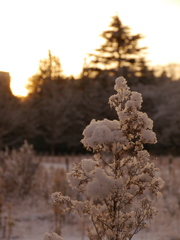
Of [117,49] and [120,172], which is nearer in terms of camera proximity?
[120,172]

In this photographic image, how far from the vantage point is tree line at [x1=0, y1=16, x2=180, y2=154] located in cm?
2691

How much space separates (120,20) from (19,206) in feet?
81.7

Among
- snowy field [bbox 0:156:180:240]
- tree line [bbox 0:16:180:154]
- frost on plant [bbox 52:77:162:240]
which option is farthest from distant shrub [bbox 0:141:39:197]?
tree line [bbox 0:16:180:154]

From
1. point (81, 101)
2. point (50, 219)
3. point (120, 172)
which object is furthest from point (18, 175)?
point (81, 101)

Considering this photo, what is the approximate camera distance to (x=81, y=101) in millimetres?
28703

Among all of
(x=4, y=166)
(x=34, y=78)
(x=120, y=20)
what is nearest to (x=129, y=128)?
(x=4, y=166)

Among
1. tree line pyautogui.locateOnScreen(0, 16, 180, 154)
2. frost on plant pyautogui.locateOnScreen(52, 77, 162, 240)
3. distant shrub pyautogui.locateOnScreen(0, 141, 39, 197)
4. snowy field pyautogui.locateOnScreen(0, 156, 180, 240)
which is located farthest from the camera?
tree line pyautogui.locateOnScreen(0, 16, 180, 154)

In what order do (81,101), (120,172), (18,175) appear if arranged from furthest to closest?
(81,101) < (18,175) < (120,172)

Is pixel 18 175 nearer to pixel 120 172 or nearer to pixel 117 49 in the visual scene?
pixel 120 172

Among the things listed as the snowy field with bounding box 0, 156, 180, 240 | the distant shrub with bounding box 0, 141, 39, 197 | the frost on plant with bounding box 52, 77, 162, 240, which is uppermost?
the frost on plant with bounding box 52, 77, 162, 240

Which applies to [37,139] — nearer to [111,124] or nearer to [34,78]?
[34,78]

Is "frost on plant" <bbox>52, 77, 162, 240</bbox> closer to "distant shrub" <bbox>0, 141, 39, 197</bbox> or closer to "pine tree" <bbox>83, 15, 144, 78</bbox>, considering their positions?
"distant shrub" <bbox>0, 141, 39, 197</bbox>

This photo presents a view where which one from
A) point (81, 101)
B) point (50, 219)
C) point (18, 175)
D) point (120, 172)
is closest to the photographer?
point (120, 172)

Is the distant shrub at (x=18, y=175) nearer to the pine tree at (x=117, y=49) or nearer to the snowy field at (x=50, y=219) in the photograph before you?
the snowy field at (x=50, y=219)
